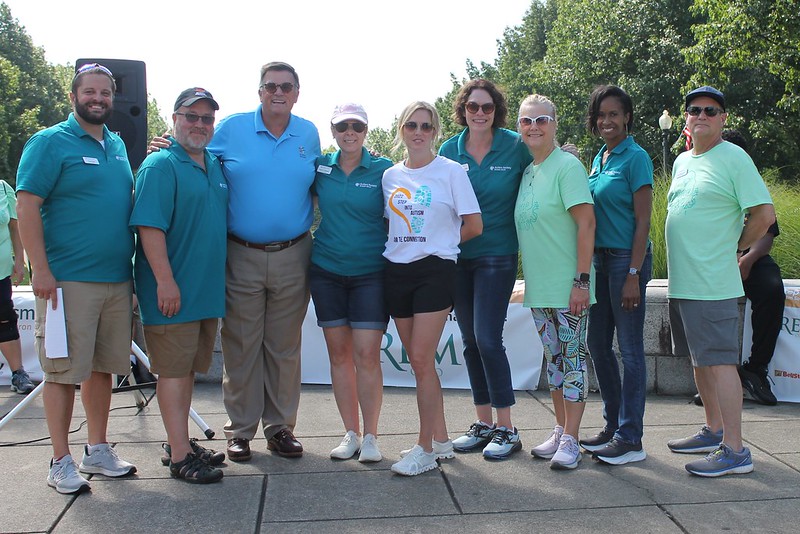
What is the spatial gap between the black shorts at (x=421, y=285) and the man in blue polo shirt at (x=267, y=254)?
68cm

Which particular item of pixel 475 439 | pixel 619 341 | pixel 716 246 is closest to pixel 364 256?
pixel 475 439

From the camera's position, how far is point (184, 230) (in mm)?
4320

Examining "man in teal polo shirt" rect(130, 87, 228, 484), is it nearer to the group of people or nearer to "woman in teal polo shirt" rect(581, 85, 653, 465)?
the group of people

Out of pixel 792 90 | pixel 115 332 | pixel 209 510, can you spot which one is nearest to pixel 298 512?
pixel 209 510

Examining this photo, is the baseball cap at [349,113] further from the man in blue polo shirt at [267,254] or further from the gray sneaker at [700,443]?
the gray sneaker at [700,443]

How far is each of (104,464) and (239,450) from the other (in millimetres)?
735

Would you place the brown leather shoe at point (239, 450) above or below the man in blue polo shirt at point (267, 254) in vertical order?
below

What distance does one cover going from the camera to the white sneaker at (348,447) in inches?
187

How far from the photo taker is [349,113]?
4.54 meters

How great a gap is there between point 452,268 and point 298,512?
1.50 m

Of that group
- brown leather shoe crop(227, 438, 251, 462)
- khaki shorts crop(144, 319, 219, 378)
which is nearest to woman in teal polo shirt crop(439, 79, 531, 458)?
brown leather shoe crop(227, 438, 251, 462)

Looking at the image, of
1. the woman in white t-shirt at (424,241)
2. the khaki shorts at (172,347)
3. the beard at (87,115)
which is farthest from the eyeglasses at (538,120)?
the beard at (87,115)

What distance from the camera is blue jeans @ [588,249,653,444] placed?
15.2ft

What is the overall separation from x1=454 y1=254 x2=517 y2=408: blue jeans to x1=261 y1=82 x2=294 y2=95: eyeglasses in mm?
1404
